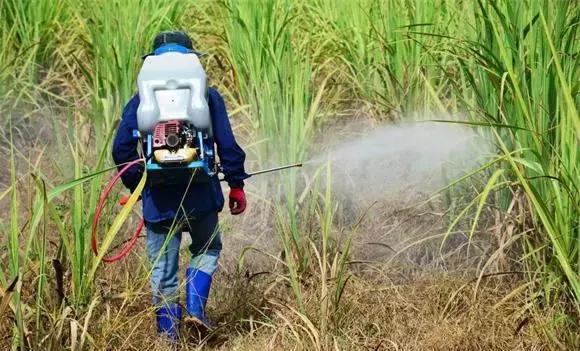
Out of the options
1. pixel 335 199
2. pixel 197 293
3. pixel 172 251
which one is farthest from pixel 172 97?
pixel 335 199

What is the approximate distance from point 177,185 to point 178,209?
0.10m

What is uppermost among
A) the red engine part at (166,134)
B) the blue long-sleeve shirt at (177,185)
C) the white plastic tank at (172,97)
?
the white plastic tank at (172,97)

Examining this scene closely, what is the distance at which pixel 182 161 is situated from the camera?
11.9 feet

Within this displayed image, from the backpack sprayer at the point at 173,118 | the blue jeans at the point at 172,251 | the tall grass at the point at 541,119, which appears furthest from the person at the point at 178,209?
the tall grass at the point at 541,119

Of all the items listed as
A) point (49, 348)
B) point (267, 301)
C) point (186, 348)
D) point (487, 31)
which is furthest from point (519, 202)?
point (49, 348)

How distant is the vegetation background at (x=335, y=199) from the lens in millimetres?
3619

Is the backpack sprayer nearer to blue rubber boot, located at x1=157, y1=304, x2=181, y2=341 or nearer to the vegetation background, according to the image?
the vegetation background

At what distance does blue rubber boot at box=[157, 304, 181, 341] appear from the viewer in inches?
155

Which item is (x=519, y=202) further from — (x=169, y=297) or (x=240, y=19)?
(x=240, y=19)

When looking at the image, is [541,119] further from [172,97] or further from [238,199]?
[172,97]

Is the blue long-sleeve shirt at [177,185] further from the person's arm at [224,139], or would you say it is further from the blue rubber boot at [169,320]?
the blue rubber boot at [169,320]

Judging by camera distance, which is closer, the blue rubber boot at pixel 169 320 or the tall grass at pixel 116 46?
the blue rubber boot at pixel 169 320

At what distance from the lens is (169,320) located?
3967 millimetres

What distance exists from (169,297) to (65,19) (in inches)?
134
